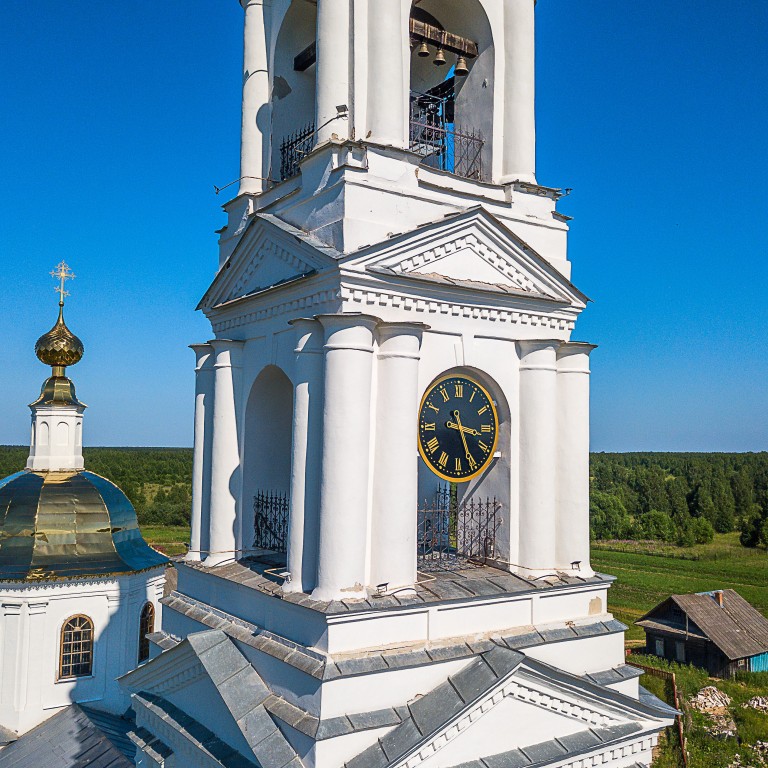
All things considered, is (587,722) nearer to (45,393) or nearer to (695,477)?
(45,393)

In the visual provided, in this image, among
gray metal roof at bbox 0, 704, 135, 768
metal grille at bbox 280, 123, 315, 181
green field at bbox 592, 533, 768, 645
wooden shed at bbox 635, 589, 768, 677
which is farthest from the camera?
green field at bbox 592, 533, 768, 645

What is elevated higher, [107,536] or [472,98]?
[472,98]

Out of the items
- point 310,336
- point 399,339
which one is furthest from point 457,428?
point 310,336

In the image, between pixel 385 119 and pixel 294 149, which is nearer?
pixel 385 119

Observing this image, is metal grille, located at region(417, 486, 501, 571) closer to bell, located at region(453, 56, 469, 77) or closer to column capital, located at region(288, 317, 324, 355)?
column capital, located at region(288, 317, 324, 355)

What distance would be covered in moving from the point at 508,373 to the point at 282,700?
3.83 metres

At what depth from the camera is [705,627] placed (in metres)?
28.6

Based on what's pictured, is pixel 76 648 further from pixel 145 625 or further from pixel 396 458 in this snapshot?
pixel 396 458

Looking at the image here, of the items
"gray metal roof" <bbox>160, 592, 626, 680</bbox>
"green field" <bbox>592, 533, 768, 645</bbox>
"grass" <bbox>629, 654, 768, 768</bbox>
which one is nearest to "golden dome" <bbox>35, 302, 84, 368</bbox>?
"gray metal roof" <bbox>160, 592, 626, 680</bbox>

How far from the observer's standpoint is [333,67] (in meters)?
7.56

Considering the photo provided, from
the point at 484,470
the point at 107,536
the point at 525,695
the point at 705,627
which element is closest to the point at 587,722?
the point at 525,695

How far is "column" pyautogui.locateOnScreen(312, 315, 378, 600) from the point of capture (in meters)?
6.51

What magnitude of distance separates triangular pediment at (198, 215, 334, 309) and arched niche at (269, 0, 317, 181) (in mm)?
1254

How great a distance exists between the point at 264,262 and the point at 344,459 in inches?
113
